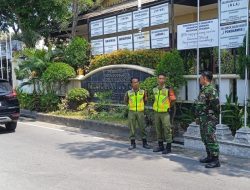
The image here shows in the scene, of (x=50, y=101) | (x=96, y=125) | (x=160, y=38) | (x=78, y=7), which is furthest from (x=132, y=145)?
(x=78, y=7)

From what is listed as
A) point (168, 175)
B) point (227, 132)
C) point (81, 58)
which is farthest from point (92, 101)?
point (168, 175)

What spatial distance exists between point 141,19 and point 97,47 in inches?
110

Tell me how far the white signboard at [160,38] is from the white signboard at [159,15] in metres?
0.30

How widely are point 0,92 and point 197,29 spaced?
5.93 metres

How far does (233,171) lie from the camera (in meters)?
7.41

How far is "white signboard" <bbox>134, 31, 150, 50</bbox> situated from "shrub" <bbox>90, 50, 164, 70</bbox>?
3.50 feet

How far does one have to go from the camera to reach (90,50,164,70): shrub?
41.6ft

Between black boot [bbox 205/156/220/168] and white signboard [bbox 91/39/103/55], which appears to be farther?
white signboard [bbox 91/39/103/55]

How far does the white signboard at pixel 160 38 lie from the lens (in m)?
13.8

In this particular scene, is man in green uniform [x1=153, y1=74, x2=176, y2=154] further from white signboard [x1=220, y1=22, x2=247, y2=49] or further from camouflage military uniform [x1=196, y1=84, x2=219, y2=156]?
white signboard [x1=220, y1=22, x2=247, y2=49]

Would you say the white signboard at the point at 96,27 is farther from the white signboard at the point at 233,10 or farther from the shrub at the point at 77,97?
the white signboard at the point at 233,10

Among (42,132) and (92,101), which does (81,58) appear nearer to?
(92,101)

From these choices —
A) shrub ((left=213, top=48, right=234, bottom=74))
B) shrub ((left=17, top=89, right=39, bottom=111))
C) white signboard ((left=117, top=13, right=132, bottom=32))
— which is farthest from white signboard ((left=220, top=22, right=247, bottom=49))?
shrub ((left=17, top=89, right=39, bottom=111))

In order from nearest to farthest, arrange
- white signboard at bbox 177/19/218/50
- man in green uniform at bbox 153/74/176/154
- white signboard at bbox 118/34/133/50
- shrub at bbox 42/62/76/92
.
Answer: man in green uniform at bbox 153/74/176/154 < white signboard at bbox 177/19/218/50 < white signboard at bbox 118/34/133/50 < shrub at bbox 42/62/76/92
